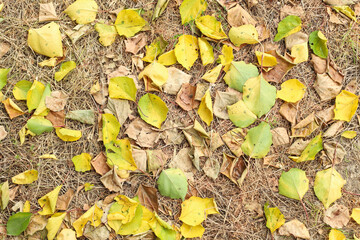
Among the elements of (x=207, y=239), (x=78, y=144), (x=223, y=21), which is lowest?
(x=207, y=239)

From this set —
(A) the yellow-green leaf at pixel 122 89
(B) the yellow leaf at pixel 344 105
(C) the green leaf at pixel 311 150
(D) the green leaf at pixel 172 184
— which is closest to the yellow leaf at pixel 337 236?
(C) the green leaf at pixel 311 150

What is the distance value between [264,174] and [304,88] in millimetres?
553

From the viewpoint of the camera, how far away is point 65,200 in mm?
1825

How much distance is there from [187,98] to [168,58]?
0.83ft

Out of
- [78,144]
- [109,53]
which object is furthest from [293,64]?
[78,144]

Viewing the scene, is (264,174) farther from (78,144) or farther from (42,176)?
(42,176)

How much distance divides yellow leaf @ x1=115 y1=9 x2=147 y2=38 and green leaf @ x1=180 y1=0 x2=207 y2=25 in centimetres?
23

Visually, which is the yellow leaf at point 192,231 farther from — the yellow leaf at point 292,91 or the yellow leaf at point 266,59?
the yellow leaf at point 266,59

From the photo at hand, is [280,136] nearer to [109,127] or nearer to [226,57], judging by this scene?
[226,57]

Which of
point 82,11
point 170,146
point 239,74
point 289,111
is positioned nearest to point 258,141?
point 289,111

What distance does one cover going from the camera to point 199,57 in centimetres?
190

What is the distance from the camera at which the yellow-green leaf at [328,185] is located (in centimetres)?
186

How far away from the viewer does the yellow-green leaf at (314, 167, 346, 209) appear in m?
1.86

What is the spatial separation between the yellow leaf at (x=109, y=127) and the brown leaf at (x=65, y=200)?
1.18 ft
